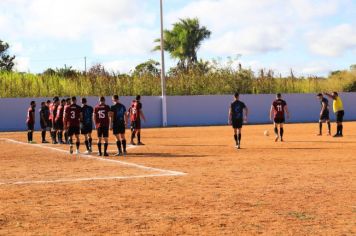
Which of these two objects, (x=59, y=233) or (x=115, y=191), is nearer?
(x=59, y=233)

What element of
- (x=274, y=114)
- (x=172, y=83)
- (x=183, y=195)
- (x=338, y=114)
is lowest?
(x=183, y=195)

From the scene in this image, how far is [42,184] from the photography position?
43.1 feet

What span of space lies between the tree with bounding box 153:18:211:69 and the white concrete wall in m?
18.1

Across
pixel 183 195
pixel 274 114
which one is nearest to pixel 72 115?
pixel 274 114

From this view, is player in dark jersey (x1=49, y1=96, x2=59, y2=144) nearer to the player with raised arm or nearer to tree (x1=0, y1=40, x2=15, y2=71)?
the player with raised arm

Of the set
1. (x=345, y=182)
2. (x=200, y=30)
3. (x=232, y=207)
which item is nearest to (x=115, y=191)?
(x=232, y=207)

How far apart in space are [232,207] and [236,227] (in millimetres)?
1519

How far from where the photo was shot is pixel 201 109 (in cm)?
4750

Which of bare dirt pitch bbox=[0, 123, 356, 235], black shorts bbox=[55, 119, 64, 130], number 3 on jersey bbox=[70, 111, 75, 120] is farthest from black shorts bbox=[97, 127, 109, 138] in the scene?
black shorts bbox=[55, 119, 64, 130]

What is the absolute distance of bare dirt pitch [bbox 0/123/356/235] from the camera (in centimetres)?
864

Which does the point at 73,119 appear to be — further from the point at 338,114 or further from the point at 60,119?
the point at 338,114

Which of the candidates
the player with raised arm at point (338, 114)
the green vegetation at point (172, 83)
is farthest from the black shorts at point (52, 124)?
the green vegetation at point (172, 83)

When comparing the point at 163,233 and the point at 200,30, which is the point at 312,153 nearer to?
the point at 163,233

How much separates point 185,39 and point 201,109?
19991 mm
